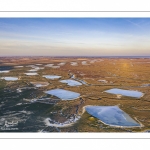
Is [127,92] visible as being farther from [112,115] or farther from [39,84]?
[39,84]

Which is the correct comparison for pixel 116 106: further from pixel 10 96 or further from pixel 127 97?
pixel 10 96

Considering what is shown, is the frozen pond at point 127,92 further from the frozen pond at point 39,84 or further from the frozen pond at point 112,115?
the frozen pond at point 39,84

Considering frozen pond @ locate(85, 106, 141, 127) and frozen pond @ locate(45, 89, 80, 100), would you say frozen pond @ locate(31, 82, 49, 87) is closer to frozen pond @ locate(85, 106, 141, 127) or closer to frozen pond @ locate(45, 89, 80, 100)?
frozen pond @ locate(45, 89, 80, 100)

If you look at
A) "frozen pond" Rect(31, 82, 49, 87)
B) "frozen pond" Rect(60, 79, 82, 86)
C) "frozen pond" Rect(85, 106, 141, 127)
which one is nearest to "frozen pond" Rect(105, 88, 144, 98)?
"frozen pond" Rect(85, 106, 141, 127)

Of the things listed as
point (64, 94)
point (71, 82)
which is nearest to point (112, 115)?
point (64, 94)

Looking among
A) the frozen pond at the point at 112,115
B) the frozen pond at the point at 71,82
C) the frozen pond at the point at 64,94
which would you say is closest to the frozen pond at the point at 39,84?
the frozen pond at the point at 71,82
